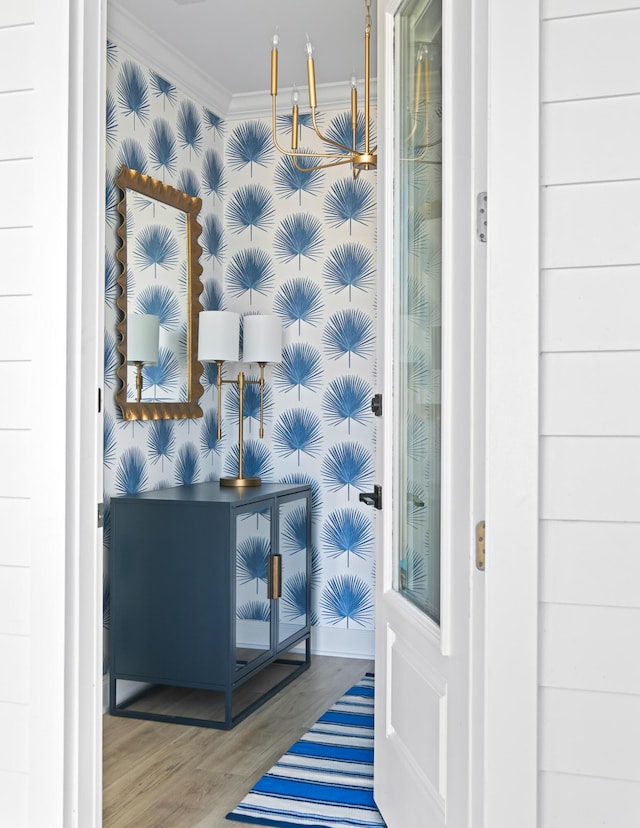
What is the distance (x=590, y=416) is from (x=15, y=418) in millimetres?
1102

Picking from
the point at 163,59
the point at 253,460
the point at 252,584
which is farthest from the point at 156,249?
the point at 252,584

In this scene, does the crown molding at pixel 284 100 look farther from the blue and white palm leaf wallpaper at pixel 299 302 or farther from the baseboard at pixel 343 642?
the baseboard at pixel 343 642

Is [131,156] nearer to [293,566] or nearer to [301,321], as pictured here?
[301,321]

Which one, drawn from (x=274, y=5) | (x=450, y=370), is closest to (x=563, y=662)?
(x=450, y=370)

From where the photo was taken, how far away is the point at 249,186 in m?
4.36

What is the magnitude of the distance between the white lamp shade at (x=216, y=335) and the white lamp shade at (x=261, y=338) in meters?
0.11

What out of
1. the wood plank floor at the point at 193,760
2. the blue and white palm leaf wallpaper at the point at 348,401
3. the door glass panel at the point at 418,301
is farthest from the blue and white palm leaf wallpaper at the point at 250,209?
the wood plank floor at the point at 193,760

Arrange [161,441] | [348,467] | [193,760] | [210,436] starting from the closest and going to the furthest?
[193,760]
[161,441]
[348,467]
[210,436]

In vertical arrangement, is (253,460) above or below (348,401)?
below

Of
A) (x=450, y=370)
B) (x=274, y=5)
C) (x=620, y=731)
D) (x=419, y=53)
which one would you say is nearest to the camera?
(x=620, y=731)

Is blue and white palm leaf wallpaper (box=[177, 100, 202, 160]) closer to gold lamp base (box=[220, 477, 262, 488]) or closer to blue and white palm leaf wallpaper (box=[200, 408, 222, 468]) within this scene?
blue and white palm leaf wallpaper (box=[200, 408, 222, 468])

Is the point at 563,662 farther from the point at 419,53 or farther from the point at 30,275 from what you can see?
the point at 419,53

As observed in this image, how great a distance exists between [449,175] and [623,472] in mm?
705

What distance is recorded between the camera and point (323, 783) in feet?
8.65
